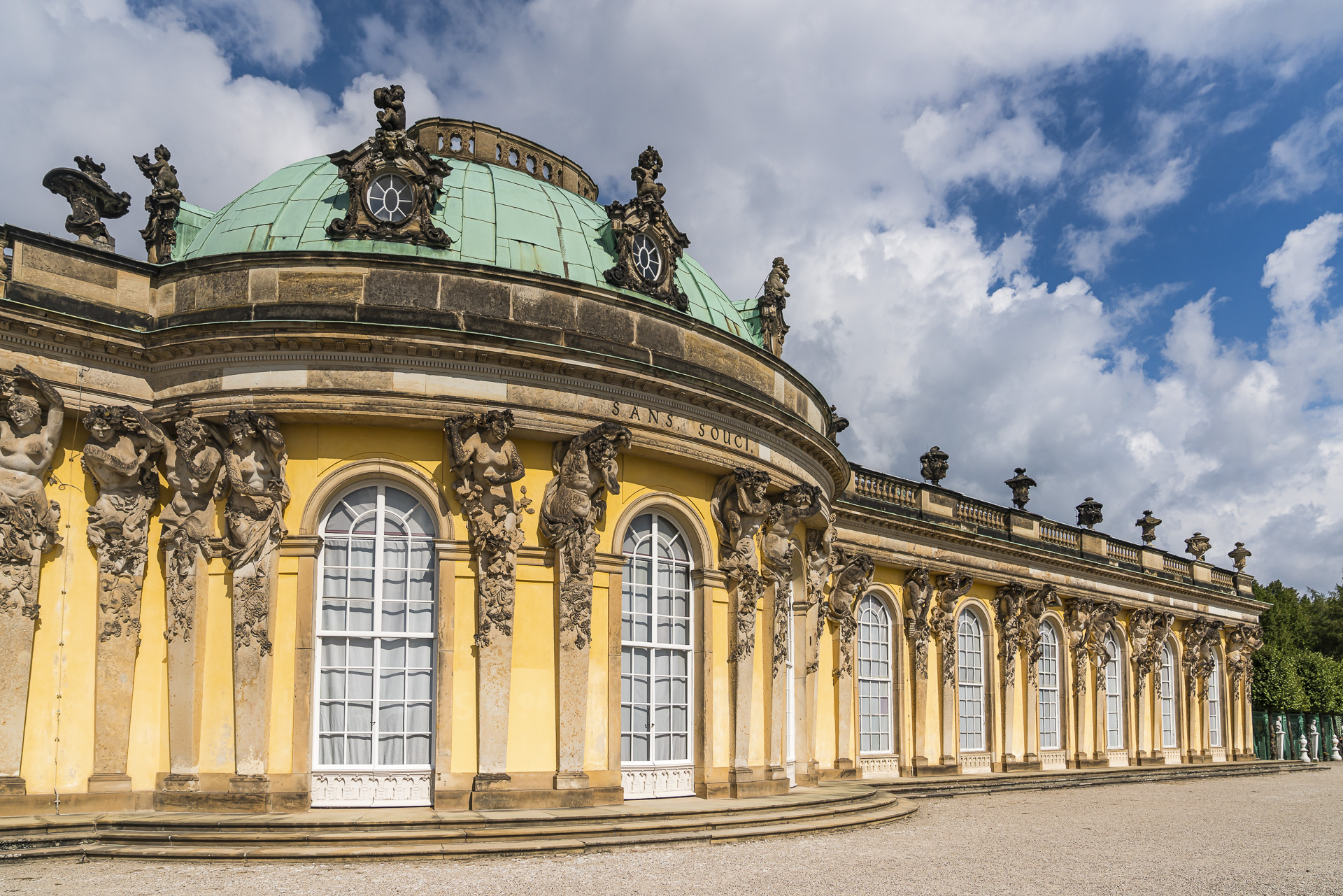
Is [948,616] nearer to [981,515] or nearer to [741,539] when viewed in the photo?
[981,515]

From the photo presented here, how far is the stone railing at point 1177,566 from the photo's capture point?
4147 cm

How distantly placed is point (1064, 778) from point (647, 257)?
65.1 feet

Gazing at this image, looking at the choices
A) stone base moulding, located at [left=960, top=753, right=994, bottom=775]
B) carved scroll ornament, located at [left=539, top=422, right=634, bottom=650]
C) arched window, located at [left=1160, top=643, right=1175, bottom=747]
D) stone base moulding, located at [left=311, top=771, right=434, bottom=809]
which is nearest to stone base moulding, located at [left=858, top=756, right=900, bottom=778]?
stone base moulding, located at [left=960, top=753, right=994, bottom=775]

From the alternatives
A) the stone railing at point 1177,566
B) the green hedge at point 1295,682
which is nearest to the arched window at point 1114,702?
the stone railing at point 1177,566

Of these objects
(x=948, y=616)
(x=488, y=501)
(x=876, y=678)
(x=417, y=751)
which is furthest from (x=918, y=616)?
(x=417, y=751)

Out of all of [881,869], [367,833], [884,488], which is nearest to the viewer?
[881,869]

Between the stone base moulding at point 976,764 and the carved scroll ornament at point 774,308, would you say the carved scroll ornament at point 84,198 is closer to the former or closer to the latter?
the carved scroll ornament at point 774,308

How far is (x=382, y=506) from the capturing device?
15.9 m

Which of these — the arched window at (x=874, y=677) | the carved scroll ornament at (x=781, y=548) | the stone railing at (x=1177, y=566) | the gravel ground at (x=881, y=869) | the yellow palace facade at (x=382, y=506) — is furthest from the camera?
the stone railing at (x=1177, y=566)

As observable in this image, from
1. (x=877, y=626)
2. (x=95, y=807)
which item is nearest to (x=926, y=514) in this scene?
(x=877, y=626)

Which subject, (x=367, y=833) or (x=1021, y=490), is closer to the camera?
(x=367, y=833)

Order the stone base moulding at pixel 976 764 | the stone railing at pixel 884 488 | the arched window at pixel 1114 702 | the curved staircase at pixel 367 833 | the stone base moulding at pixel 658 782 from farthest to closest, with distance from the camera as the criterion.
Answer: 1. the arched window at pixel 1114 702
2. the stone base moulding at pixel 976 764
3. the stone railing at pixel 884 488
4. the stone base moulding at pixel 658 782
5. the curved staircase at pixel 367 833

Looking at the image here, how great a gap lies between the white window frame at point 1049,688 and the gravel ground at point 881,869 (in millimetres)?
13524

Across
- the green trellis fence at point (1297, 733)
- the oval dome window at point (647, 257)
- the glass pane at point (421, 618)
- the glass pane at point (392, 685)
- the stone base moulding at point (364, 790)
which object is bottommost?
the green trellis fence at point (1297, 733)
